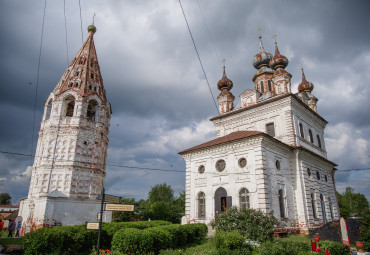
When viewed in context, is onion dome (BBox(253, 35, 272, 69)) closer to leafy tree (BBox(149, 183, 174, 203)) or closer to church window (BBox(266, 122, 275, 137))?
church window (BBox(266, 122, 275, 137))

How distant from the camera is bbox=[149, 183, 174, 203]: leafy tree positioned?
53375 mm

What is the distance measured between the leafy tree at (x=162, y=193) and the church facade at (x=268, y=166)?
30.4 meters

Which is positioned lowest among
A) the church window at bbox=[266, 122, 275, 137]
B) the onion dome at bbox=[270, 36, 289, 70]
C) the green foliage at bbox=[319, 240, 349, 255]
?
the green foliage at bbox=[319, 240, 349, 255]

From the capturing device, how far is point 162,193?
53938 mm

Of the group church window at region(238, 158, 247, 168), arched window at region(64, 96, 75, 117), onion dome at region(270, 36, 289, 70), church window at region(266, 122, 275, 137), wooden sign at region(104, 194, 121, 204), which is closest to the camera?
wooden sign at region(104, 194, 121, 204)

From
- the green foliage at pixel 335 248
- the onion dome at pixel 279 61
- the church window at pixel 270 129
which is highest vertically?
the onion dome at pixel 279 61

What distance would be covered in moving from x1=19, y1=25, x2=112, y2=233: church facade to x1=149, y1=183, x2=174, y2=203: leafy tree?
2724 cm

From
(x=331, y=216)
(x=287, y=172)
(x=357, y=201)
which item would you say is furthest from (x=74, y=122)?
(x=357, y=201)

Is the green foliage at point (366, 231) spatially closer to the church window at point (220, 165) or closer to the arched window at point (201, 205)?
the church window at point (220, 165)

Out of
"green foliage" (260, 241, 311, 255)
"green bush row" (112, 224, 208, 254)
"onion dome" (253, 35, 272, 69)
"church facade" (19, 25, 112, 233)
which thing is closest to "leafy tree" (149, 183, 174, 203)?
"church facade" (19, 25, 112, 233)

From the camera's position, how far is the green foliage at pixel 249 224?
13.5 m

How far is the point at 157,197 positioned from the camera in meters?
53.5

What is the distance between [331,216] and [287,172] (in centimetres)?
919

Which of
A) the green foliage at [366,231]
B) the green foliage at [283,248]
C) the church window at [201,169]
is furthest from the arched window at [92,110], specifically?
the green foliage at [366,231]
